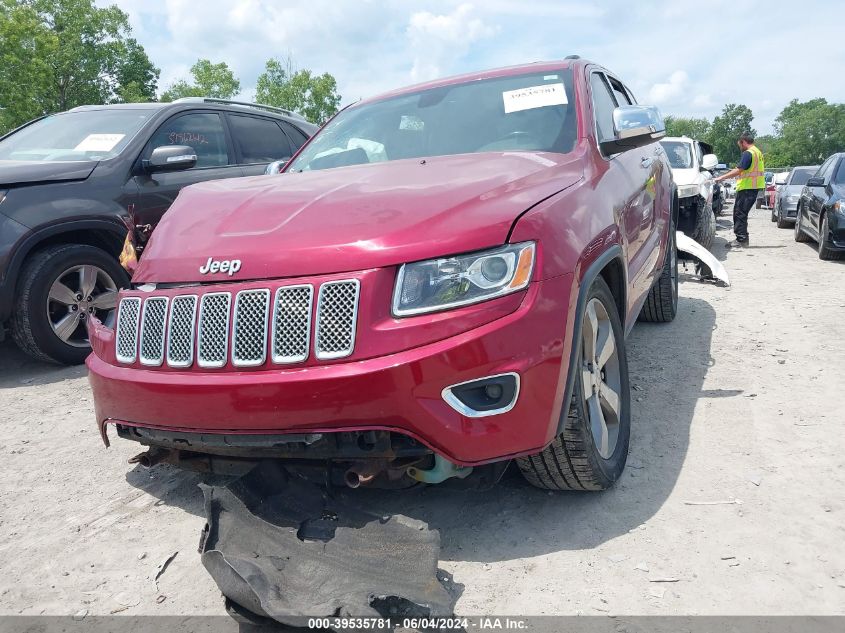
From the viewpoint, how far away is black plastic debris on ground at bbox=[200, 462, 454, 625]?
6.59 ft

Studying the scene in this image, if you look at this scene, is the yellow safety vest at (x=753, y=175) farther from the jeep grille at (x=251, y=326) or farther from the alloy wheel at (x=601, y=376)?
the jeep grille at (x=251, y=326)

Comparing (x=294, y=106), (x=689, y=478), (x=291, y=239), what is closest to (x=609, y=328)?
(x=689, y=478)

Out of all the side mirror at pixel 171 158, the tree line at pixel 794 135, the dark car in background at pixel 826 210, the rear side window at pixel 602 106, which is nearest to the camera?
the rear side window at pixel 602 106

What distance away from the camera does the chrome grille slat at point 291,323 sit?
2.22 metres

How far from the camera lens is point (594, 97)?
12.1ft

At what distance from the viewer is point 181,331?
242 cm

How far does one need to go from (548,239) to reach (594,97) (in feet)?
5.55

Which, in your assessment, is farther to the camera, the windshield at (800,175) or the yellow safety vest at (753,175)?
the windshield at (800,175)

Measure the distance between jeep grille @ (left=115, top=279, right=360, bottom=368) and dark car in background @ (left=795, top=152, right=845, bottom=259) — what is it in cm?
906

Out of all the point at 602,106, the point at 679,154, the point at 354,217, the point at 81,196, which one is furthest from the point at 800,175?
the point at 354,217

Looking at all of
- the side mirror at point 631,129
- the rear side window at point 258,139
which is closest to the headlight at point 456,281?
the side mirror at point 631,129

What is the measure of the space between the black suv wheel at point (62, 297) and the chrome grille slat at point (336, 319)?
10.4 feet

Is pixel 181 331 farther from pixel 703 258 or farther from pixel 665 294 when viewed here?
pixel 703 258

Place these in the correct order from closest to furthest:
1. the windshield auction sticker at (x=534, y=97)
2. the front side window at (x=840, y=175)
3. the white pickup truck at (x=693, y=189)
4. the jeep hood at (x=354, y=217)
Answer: the jeep hood at (x=354, y=217), the windshield auction sticker at (x=534, y=97), the white pickup truck at (x=693, y=189), the front side window at (x=840, y=175)
